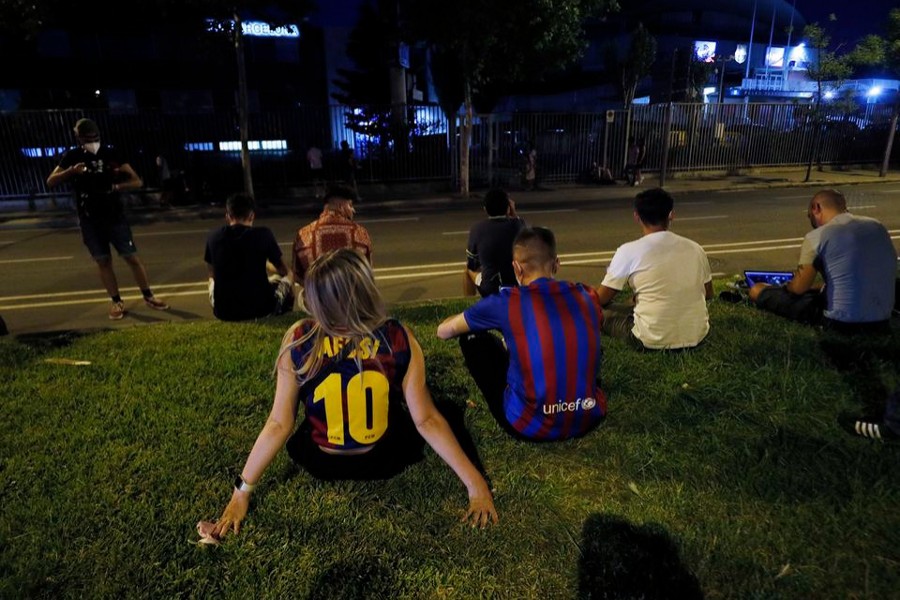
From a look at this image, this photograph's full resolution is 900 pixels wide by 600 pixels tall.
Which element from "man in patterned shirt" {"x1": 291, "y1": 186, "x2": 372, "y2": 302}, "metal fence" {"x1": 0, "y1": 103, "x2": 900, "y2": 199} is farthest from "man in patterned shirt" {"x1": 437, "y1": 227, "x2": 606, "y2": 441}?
"metal fence" {"x1": 0, "y1": 103, "x2": 900, "y2": 199}

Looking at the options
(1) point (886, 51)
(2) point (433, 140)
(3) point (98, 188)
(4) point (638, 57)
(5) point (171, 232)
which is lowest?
(5) point (171, 232)

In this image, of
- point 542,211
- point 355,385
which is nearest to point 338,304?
point 355,385

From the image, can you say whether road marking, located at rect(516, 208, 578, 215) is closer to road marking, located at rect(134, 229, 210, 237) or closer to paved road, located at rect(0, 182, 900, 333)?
paved road, located at rect(0, 182, 900, 333)

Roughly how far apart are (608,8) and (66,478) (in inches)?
805

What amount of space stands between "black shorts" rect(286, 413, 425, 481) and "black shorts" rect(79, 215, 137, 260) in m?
4.56

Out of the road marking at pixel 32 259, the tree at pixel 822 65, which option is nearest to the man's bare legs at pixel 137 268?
the road marking at pixel 32 259

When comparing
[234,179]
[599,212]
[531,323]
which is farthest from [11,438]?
[234,179]

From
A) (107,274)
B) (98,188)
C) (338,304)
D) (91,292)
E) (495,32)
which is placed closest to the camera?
(338,304)

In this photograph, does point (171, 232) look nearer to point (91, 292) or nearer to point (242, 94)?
point (242, 94)

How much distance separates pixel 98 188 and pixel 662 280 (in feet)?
18.3

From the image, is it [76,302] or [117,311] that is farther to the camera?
[76,302]

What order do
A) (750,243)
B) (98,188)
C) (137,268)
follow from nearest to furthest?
1. (98,188)
2. (137,268)
3. (750,243)

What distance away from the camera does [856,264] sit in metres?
4.19

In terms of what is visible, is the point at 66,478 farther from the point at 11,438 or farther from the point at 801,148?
the point at 801,148
